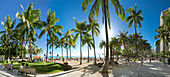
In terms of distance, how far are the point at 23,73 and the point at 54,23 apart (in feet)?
61.6

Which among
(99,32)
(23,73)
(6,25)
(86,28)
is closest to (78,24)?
(86,28)

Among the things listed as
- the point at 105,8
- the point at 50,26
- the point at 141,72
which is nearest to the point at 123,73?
the point at 141,72

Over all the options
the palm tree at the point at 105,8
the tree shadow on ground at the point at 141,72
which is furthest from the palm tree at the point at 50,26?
the tree shadow on ground at the point at 141,72

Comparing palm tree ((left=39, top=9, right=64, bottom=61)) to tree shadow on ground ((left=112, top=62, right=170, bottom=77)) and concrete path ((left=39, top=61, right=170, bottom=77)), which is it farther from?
tree shadow on ground ((left=112, top=62, right=170, bottom=77))

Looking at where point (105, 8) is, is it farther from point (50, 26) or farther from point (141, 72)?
point (50, 26)

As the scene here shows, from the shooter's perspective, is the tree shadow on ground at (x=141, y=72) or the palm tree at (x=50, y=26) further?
the palm tree at (x=50, y=26)

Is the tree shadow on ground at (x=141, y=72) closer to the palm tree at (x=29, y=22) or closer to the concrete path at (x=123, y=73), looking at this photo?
the concrete path at (x=123, y=73)

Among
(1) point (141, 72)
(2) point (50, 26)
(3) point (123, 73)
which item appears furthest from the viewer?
(2) point (50, 26)

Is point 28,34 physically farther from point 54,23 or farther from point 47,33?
point 54,23

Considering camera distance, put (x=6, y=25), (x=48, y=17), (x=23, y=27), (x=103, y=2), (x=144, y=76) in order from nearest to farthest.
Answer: (x=144, y=76) < (x=103, y=2) < (x=23, y=27) < (x=48, y=17) < (x=6, y=25)

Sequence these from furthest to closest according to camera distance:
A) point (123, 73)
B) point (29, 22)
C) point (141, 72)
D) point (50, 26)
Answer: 1. point (50, 26)
2. point (29, 22)
3. point (141, 72)
4. point (123, 73)

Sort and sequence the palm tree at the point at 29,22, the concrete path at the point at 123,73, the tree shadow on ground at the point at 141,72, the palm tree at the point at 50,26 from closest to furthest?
the tree shadow on ground at the point at 141,72 < the concrete path at the point at 123,73 < the palm tree at the point at 29,22 < the palm tree at the point at 50,26

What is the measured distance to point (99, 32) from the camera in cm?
2855

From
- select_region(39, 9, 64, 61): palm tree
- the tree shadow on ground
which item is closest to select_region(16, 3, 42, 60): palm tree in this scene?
select_region(39, 9, 64, 61): palm tree
